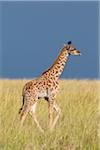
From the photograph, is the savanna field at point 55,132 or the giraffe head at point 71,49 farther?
the giraffe head at point 71,49

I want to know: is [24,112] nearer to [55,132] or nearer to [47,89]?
[47,89]

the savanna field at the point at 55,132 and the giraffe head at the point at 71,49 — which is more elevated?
the giraffe head at the point at 71,49

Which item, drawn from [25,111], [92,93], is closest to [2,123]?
[25,111]

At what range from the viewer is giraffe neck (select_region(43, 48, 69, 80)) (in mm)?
6275

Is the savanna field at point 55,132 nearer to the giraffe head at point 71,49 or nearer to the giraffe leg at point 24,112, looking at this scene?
the giraffe leg at point 24,112

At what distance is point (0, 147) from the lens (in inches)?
165

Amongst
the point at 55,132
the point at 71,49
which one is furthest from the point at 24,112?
the point at 55,132

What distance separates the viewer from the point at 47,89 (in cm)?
605

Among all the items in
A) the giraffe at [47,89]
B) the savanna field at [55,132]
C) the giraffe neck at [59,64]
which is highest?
the giraffe neck at [59,64]

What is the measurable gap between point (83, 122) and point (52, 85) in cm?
121

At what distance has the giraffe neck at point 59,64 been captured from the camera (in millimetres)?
6275

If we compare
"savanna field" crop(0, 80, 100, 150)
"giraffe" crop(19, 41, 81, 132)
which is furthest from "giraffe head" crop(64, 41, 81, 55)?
"savanna field" crop(0, 80, 100, 150)

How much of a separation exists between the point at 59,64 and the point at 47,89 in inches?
17.6

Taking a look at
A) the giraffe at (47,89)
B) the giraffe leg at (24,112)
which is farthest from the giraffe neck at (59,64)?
the giraffe leg at (24,112)
